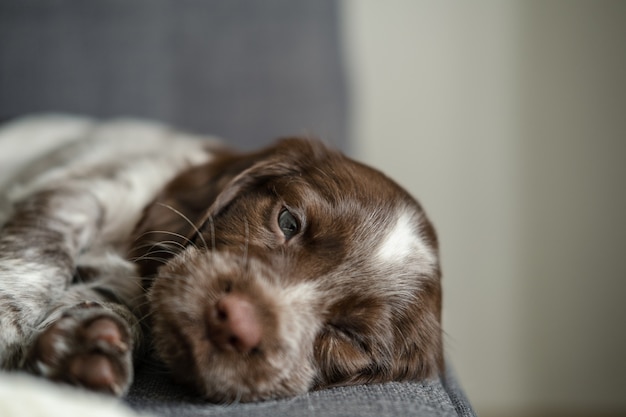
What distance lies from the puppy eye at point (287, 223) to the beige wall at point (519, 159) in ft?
8.31

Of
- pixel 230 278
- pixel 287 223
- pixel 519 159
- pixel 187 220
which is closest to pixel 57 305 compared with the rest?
pixel 187 220

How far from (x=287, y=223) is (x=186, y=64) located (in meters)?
1.99

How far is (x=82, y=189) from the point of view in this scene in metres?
2.31

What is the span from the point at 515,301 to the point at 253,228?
333 cm

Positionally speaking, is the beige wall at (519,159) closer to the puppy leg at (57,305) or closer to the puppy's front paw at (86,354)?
the puppy leg at (57,305)

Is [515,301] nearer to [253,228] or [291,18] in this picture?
[291,18]

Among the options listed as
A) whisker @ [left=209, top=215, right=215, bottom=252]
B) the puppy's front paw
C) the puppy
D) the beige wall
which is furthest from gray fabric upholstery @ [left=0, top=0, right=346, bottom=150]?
the puppy's front paw

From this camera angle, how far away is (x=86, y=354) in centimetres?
143

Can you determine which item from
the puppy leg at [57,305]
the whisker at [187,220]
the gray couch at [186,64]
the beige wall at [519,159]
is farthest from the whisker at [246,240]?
the beige wall at [519,159]

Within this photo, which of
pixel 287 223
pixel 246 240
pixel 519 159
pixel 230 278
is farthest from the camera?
pixel 519 159

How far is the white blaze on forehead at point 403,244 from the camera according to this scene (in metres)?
1.90

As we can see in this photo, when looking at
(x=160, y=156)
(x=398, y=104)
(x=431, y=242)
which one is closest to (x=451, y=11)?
(x=398, y=104)

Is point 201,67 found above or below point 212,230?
above

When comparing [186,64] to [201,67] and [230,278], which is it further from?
[230,278]
